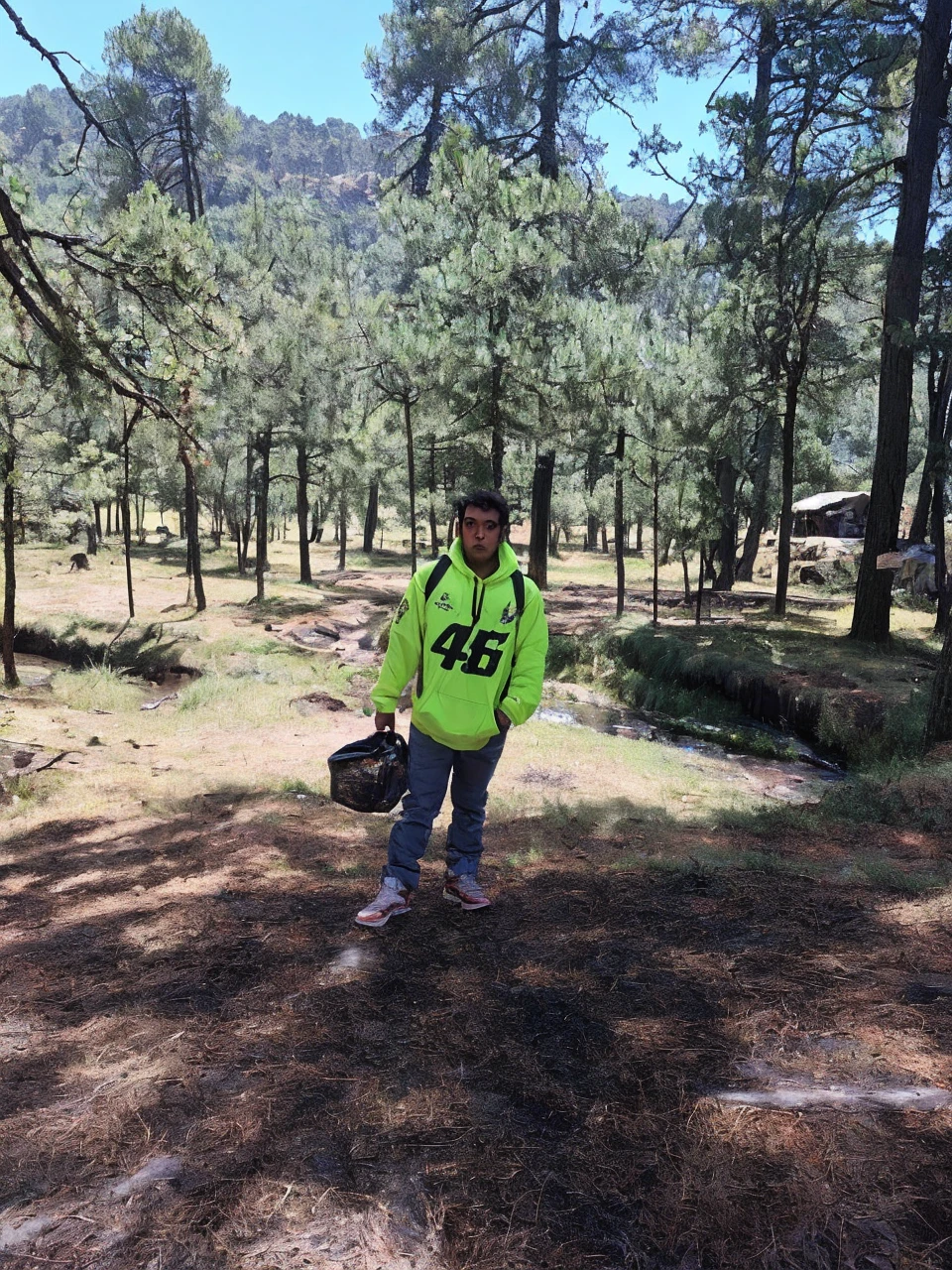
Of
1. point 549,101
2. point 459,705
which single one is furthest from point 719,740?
point 549,101

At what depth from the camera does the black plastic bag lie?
12.7 ft

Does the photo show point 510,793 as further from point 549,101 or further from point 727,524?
point 549,101

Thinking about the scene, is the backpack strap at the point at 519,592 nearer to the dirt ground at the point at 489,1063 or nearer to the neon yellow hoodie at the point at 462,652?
the neon yellow hoodie at the point at 462,652

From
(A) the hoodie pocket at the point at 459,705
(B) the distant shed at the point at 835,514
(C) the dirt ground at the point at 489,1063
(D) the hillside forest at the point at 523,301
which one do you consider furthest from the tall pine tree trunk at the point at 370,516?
(A) the hoodie pocket at the point at 459,705

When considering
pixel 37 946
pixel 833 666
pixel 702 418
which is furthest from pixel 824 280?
pixel 37 946

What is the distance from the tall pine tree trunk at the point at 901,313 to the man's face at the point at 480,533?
11.4 m

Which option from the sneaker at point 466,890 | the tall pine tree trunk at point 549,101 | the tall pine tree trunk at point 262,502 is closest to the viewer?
the sneaker at point 466,890

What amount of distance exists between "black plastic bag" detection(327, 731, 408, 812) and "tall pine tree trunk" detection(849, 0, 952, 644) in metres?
12.0

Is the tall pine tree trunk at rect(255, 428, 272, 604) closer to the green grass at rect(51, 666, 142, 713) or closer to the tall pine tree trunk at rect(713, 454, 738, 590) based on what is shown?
the green grass at rect(51, 666, 142, 713)

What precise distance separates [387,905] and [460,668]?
123 cm

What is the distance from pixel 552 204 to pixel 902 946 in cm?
1796

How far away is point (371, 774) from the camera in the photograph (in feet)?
12.7

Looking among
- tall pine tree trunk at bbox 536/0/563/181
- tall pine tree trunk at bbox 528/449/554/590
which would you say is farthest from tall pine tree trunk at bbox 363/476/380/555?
tall pine tree trunk at bbox 536/0/563/181

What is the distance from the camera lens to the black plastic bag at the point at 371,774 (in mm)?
3861
